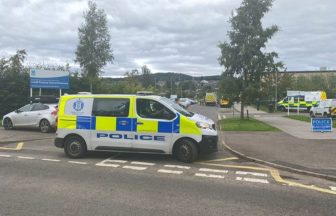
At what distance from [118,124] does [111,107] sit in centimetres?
53

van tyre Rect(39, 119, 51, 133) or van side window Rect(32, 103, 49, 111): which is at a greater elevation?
van side window Rect(32, 103, 49, 111)

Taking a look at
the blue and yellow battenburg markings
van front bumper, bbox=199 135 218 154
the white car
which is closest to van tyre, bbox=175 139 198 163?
van front bumper, bbox=199 135 218 154

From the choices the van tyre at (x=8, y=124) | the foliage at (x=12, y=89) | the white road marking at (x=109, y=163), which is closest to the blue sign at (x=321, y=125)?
the white road marking at (x=109, y=163)

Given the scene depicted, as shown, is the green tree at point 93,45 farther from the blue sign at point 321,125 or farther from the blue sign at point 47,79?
the blue sign at point 321,125

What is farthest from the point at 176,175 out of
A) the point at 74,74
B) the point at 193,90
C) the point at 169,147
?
the point at 193,90

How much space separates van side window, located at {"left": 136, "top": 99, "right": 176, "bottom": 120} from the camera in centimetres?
1083

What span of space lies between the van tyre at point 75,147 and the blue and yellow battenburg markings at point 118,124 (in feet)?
1.21

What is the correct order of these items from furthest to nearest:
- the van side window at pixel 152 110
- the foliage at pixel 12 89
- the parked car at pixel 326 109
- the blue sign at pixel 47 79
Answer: the parked car at pixel 326 109 < the foliage at pixel 12 89 < the blue sign at pixel 47 79 < the van side window at pixel 152 110

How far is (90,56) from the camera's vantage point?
38656 millimetres

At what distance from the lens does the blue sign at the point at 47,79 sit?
26.4 meters

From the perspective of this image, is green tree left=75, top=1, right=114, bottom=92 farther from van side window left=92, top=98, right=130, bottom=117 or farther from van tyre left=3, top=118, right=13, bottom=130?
van side window left=92, top=98, right=130, bottom=117

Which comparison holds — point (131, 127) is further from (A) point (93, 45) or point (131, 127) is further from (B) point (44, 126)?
(A) point (93, 45)

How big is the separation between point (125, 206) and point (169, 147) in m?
4.35

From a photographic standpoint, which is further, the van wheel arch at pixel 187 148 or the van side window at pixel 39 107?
the van side window at pixel 39 107
